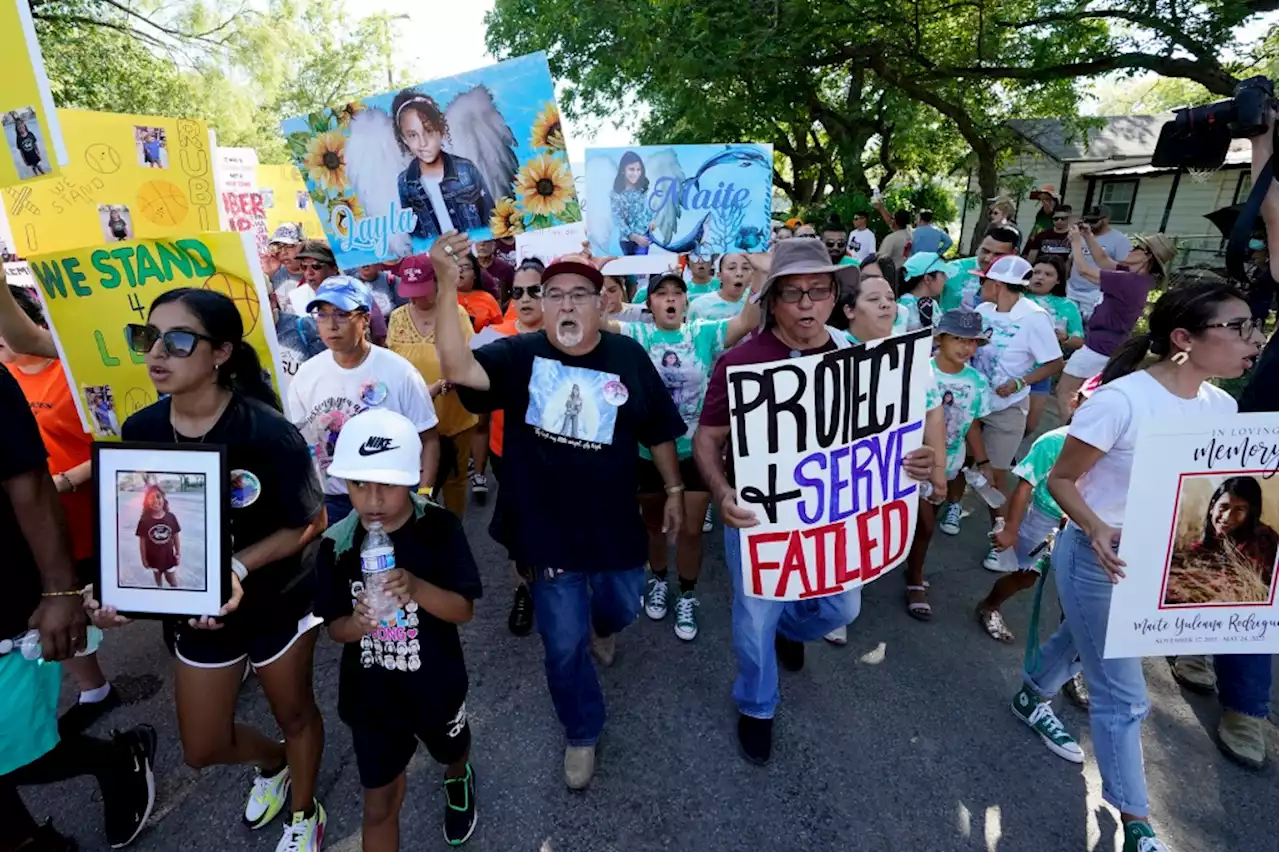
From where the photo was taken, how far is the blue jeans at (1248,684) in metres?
2.87

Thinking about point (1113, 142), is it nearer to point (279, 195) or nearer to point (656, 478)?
point (279, 195)

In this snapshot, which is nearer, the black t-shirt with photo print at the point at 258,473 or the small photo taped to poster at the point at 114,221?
the black t-shirt with photo print at the point at 258,473

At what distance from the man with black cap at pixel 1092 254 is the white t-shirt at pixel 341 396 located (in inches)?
257

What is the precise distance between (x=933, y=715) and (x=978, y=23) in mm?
12912

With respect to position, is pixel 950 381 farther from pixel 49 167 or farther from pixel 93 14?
pixel 93 14

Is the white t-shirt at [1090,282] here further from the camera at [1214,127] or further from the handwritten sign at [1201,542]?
the handwritten sign at [1201,542]

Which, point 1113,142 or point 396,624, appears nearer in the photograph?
point 396,624

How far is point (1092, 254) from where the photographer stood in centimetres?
746

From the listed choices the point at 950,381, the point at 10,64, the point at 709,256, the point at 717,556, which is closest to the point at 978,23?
the point at 709,256

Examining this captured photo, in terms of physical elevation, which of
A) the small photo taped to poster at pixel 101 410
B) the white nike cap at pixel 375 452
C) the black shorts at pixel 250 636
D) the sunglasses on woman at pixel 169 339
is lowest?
the black shorts at pixel 250 636

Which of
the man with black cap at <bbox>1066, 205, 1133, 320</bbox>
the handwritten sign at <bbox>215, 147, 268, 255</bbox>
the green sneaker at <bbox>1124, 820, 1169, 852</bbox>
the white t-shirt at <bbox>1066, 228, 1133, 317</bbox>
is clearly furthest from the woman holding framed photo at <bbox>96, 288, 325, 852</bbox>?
the white t-shirt at <bbox>1066, 228, 1133, 317</bbox>

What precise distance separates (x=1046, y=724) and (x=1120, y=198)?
2872 cm

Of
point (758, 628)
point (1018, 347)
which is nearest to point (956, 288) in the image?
point (1018, 347)

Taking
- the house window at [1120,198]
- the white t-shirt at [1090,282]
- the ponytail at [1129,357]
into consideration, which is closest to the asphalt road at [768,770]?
the ponytail at [1129,357]
